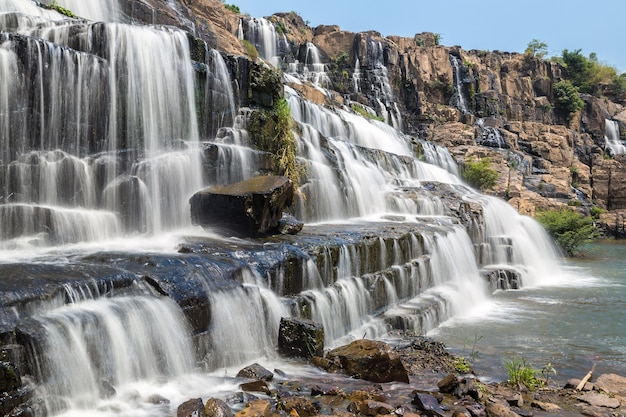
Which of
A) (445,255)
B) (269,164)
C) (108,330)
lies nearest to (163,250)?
(108,330)

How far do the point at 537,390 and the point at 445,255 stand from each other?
6964mm

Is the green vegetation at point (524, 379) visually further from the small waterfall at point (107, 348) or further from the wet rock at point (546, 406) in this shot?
the small waterfall at point (107, 348)

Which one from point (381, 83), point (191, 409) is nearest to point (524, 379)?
point (191, 409)

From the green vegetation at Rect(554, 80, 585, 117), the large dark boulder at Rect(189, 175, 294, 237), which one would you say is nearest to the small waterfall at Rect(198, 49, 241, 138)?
the large dark boulder at Rect(189, 175, 294, 237)

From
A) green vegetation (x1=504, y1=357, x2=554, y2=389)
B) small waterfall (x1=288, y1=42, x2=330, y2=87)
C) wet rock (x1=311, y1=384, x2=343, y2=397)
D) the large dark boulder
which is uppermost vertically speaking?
small waterfall (x1=288, y1=42, x2=330, y2=87)

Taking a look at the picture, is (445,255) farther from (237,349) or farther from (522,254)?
(237,349)

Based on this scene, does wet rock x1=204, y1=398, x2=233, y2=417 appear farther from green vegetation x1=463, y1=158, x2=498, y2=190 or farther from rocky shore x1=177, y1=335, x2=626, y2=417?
green vegetation x1=463, y1=158, x2=498, y2=190

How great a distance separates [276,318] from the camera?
25.6ft

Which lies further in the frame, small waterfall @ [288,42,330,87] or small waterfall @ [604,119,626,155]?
small waterfall @ [604,119,626,155]

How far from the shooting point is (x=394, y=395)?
19.9 feet

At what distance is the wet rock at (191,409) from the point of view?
4.84 metres

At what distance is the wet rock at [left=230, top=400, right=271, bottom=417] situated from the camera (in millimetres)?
4960

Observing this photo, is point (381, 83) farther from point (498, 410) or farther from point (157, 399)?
point (157, 399)

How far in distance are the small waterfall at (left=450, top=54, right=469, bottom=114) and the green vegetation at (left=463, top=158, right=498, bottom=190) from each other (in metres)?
16.4
